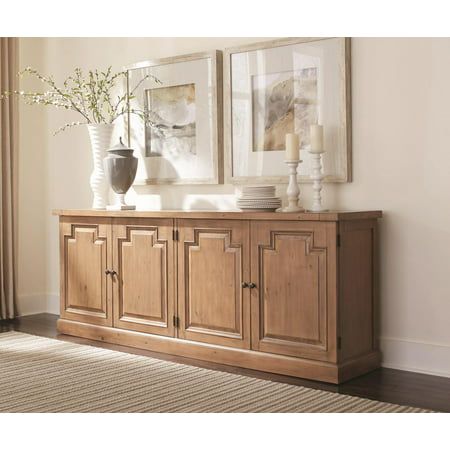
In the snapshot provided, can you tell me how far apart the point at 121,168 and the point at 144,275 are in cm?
72

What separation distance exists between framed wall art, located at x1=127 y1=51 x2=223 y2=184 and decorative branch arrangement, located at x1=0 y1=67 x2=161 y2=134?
1.9 inches

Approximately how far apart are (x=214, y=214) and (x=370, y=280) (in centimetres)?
90

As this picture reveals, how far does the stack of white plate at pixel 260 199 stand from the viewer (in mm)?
3883

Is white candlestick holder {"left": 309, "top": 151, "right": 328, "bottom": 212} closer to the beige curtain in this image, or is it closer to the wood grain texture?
the wood grain texture

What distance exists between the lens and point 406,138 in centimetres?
372

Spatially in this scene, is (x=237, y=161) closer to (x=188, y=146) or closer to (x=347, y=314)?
(x=188, y=146)

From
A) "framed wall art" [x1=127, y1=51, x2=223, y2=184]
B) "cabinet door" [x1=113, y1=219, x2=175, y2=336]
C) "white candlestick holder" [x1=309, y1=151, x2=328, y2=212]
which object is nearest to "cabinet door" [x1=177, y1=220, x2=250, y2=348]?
"cabinet door" [x1=113, y1=219, x2=175, y2=336]

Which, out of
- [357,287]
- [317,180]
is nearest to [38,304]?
[317,180]

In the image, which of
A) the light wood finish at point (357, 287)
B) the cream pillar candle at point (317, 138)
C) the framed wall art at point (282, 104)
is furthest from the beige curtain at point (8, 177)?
the light wood finish at point (357, 287)

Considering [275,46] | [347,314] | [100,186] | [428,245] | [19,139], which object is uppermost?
[275,46]

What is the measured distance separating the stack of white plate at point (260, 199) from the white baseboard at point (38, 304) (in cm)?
243

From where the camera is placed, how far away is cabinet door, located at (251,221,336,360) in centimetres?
350

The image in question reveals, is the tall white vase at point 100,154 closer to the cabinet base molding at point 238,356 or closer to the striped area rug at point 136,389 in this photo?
the cabinet base molding at point 238,356
